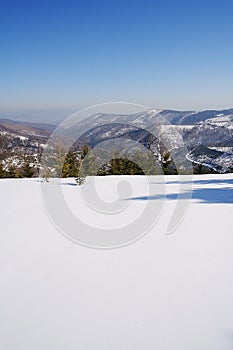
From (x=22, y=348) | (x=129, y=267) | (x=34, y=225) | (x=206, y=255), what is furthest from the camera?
(x=34, y=225)

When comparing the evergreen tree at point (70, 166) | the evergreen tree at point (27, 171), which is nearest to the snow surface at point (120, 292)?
the evergreen tree at point (70, 166)

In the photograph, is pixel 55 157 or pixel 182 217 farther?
pixel 55 157

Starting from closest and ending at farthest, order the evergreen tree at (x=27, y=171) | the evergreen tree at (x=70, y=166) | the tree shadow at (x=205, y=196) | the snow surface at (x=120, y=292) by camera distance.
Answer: the snow surface at (x=120, y=292)
the tree shadow at (x=205, y=196)
the evergreen tree at (x=70, y=166)
the evergreen tree at (x=27, y=171)

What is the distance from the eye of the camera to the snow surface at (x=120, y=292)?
7.81ft

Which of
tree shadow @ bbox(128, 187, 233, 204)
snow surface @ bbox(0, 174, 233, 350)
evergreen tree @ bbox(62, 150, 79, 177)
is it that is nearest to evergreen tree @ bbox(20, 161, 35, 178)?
evergreen tree @ bbox(62, 150, 79, 177)

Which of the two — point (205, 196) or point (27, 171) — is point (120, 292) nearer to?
point (205, 196)

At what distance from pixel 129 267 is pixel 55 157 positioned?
11152 millimetres

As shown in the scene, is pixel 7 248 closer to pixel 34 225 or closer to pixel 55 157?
pixel 34 225

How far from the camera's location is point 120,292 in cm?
309

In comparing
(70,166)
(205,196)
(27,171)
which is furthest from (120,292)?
(27,171)

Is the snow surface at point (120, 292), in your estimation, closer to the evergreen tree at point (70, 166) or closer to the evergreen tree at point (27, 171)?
the evergreen tree at point (70, 166)

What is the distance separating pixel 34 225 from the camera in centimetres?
583

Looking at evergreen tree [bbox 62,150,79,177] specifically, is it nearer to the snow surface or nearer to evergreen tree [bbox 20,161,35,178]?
evergreen tree [bbox 20,161,35,178]

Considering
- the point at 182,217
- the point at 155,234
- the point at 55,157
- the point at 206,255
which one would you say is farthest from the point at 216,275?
the point at 55,157
